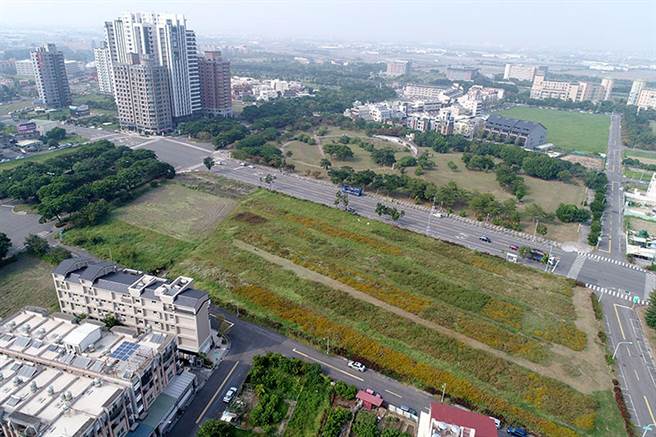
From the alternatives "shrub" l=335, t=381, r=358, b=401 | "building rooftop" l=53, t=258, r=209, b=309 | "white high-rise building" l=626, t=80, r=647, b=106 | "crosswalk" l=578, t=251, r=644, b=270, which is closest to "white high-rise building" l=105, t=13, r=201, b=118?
"building rooftop" l=53, t=258, r=209, b=309

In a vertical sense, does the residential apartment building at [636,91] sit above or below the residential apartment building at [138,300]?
above

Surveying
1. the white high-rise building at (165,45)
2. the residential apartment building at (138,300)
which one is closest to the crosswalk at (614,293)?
the residential apartment building at (138,300)

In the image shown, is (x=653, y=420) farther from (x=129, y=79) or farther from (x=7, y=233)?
(x=129, y=79)

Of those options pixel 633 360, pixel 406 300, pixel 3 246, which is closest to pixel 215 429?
pixel 406 300

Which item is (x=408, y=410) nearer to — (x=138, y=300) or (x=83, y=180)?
(x=138, y=300)

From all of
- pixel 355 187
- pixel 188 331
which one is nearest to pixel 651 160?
pixel 355 187

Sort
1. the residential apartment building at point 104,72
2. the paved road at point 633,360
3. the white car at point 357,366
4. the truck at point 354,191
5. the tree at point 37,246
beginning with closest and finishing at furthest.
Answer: the paved road at point 633,360 < the white car at point 357,366 < the tree at point 37,246 < the truck at point 354,191 < the residential apartment building at point 104,72

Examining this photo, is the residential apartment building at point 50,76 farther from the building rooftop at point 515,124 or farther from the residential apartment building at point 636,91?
the residential apartment building at point 636,91
